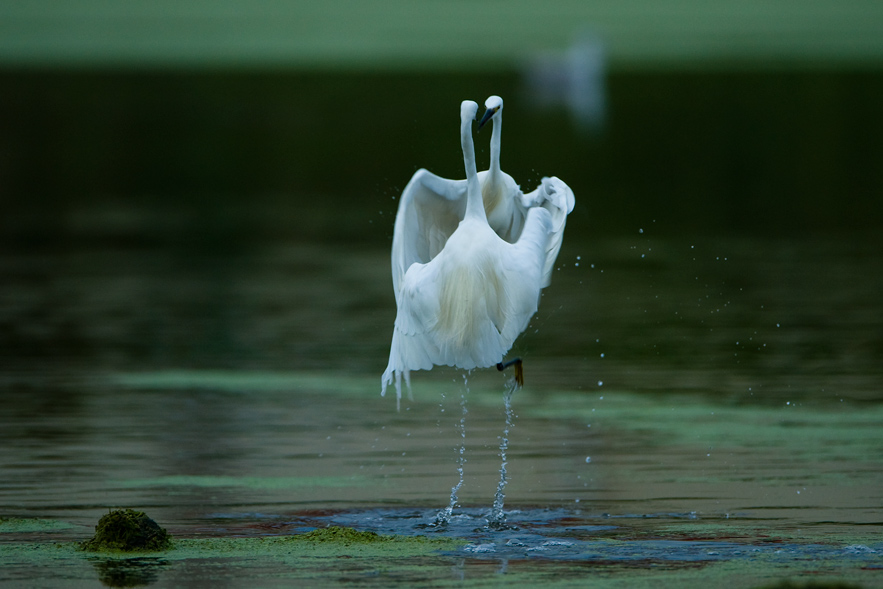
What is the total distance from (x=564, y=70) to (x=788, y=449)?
3163 centimetres

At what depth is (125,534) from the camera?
7.14 m

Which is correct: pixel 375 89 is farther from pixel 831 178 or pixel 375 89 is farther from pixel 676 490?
pixel 676 490

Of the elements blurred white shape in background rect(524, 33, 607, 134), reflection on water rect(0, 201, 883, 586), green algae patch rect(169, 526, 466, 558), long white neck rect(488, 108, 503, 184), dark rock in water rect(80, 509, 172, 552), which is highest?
blurred white shape in background rect(524, 33, 607, 134)

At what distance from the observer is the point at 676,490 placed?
27.6ft

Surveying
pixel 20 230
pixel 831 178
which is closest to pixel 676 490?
pixel 20 230

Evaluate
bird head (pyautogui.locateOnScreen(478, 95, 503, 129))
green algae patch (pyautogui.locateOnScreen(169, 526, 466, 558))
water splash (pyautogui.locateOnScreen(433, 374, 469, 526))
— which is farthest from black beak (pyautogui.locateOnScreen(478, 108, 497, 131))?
green algae patch (pyautogui.locateOnScreen(169, 526, 466, 558))

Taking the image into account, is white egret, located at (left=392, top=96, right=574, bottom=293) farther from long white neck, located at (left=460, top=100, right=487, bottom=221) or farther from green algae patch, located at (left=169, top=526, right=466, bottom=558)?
green algae patch, located at (left=169, top=526, right=466, bottom=558)

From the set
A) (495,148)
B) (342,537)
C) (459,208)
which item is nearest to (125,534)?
(342,537)

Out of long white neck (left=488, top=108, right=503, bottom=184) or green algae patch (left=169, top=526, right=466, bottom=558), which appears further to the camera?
long white neck (left=488, top=108, right=503, bottom=184)

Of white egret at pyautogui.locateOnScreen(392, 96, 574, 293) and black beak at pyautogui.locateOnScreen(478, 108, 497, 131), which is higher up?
black beak at pyautogui.locateOnScreen(478, 108, 497, 131)

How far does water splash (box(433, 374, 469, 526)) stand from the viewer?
7.93 metres

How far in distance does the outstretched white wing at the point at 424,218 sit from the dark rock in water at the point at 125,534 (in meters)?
1.96

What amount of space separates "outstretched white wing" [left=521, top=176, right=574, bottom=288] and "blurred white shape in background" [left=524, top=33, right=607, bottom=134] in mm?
26577

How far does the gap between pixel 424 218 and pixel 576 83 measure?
30467 millimetres
